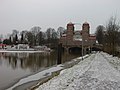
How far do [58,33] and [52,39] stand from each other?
15.0 meters

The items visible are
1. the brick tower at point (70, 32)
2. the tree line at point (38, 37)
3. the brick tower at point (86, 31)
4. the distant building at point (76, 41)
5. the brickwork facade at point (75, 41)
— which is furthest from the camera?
the tree line at point (38, 37)

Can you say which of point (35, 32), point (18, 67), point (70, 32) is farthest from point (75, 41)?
point (18, 67)

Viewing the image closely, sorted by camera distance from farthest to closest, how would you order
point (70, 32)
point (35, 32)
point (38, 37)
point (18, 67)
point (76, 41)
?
1. point (35, 32)
2. point (38, 37)
3. point (70, 32)
4. point (76, 41)
5. point (18, 67)

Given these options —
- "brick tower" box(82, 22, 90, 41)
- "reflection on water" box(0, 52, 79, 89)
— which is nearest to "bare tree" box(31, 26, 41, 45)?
"brick tower" box(82, 22, 90, 41)

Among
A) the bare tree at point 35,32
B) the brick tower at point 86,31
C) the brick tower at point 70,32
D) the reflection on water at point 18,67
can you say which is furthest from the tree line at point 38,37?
the reflection on water at point 18,67

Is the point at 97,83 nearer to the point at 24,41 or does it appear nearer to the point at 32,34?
the point at 32,34

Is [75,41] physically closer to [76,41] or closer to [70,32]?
[76,41]

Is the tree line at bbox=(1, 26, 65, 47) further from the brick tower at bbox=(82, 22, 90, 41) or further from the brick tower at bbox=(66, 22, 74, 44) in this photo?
the brick tower at bbox=(82, 22, 90, 41)

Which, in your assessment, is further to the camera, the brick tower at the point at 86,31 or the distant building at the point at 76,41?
the brick tower at the point at 86,31

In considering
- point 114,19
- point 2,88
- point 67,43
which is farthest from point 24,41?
point 2,88

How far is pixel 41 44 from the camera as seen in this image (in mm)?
139500

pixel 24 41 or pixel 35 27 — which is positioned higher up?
pixel 35 27

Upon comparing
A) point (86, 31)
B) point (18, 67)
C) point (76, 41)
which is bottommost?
point (18, 67)

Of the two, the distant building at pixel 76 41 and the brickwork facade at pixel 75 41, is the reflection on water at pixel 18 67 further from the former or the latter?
the brickwork facade at pixel 75 41
